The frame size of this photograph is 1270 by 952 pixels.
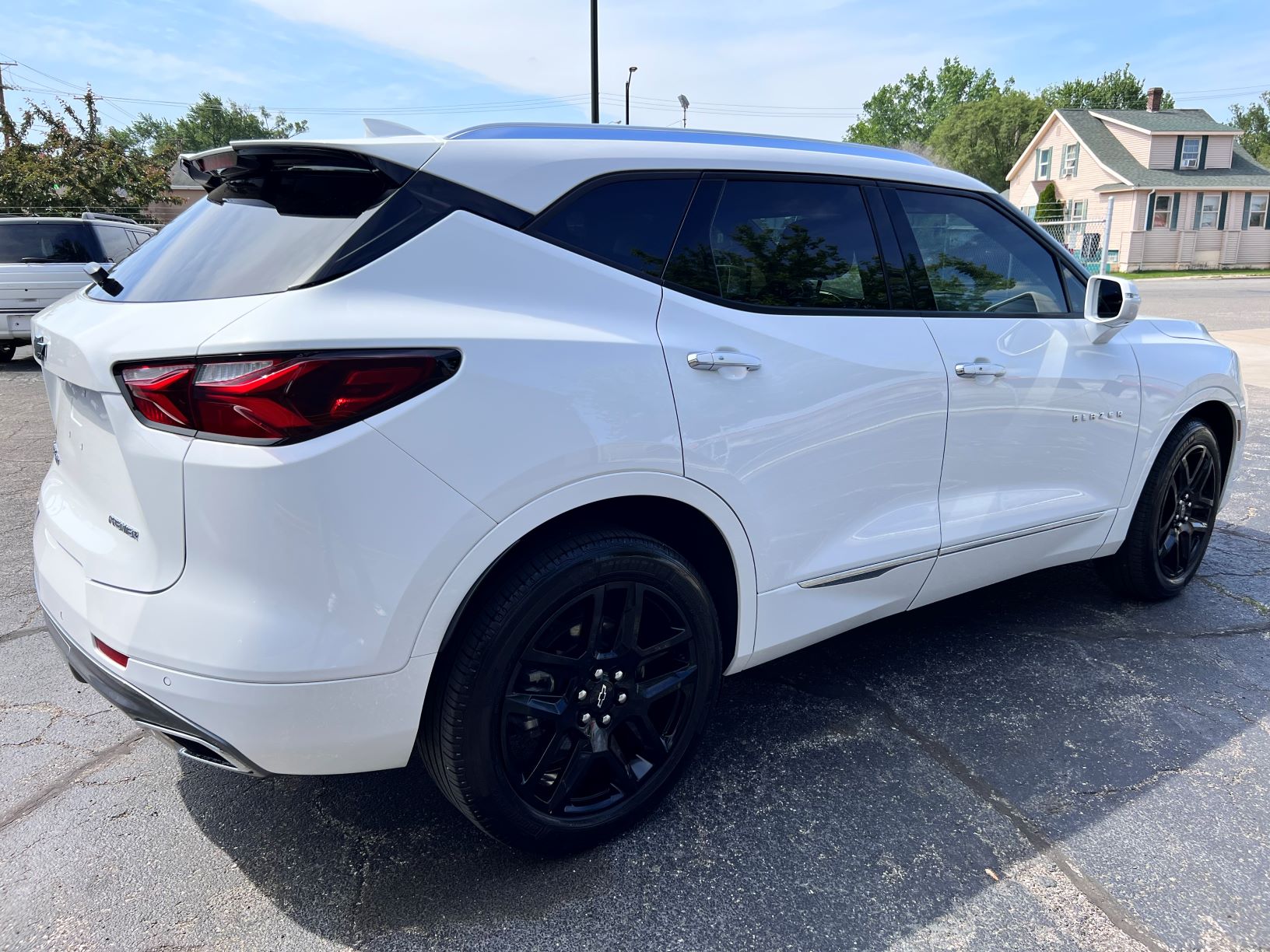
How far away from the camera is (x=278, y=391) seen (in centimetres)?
179

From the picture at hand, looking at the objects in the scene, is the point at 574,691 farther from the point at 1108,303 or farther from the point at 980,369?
the point at 1108,303

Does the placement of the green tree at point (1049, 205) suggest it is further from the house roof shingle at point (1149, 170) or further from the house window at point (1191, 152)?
the house window at point (1191, 152)

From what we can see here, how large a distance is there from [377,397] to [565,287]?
57 cm

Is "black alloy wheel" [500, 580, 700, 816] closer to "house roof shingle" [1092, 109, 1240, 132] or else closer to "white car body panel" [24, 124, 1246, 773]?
"white car body panel" [24, 124, 1246, 773]

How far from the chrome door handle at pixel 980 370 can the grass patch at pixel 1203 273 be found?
131ft

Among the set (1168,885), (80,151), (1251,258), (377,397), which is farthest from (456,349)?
(1251,258)

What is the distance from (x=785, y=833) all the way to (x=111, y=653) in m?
1.75

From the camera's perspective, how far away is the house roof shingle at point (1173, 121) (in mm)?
42844


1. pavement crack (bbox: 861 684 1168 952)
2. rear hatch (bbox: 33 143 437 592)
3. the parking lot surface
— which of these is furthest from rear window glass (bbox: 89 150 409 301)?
pavement crack (bbox: 861 684 1168 952)

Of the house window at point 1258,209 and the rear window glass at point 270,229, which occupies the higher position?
the house window at point 1258,209

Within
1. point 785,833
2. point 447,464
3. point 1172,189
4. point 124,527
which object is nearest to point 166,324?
point 124,527

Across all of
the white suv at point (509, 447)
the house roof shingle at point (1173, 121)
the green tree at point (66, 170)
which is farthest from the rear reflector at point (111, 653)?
the house roof shingle at point (1173, 121)

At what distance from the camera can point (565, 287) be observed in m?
2.16

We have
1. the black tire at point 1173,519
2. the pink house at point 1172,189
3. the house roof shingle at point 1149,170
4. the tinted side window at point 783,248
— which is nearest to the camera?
the tinted side window at point 783,248
